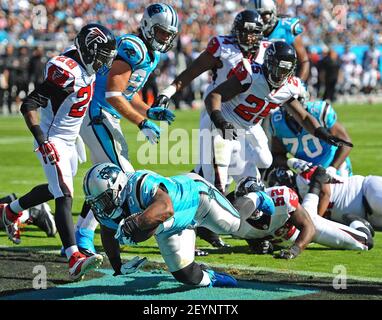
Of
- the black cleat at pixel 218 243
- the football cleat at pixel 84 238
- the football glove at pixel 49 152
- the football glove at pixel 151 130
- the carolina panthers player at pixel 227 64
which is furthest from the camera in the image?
the carolina panthers player at pixel 227 64

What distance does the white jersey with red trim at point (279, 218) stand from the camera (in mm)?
6043

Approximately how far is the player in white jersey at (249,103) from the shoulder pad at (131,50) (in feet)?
2.21

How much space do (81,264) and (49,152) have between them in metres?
0.86

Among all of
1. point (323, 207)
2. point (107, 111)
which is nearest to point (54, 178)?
point (107, 111)

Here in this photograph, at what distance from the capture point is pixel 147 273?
5770mm

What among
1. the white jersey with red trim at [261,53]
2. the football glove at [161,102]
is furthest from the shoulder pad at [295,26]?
the football glove at [161,102]

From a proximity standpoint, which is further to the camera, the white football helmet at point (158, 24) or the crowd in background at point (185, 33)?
the crowd in background at point (185, 33)

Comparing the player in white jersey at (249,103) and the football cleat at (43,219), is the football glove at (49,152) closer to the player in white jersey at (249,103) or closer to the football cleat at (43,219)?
the player in white jersey at (249,103)

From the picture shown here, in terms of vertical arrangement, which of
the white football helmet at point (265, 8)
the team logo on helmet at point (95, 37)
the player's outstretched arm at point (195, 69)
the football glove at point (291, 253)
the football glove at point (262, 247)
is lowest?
the football glove at point (262, 247)

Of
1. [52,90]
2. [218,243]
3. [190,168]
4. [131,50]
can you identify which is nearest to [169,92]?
[131,50]

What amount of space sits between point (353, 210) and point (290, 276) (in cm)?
179

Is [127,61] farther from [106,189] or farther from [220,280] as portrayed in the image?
[220,280]

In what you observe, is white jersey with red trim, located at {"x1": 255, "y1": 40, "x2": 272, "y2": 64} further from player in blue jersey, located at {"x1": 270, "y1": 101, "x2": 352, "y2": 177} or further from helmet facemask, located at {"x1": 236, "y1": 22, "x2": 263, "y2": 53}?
player in blue jersey, located at {"x1": 270, "y1": 101, "x2": 352, "y2": 177}

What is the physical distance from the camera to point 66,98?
593 cm
